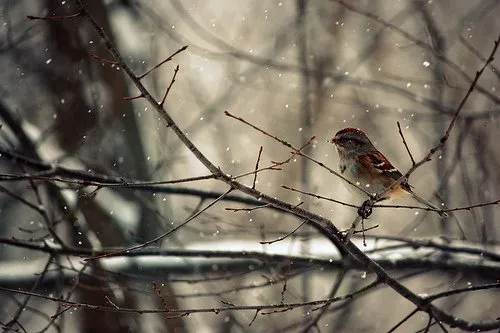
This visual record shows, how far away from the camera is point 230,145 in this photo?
36.5ft

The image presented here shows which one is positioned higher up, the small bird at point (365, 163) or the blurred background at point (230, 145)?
the blurred background at point (230, 145)

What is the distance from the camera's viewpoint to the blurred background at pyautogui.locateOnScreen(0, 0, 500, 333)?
5.14 m

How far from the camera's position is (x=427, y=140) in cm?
800

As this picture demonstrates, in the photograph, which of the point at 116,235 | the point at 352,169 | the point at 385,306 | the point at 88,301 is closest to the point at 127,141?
the point at 116,235

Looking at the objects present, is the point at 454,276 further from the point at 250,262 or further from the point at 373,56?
the point at 373,56

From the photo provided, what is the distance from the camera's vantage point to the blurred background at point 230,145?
16.9ft

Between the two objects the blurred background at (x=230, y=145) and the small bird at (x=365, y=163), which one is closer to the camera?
the small bird at (x=365, y=163)

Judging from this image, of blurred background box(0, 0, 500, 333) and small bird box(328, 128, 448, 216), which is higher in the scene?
blurred background box(0, 0, 500, 333)

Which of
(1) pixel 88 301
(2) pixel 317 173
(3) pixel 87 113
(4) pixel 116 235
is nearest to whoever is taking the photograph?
(1) pixel 88 301

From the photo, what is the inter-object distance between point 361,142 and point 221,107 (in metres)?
5.53

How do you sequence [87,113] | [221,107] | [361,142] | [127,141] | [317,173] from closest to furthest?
1. [361,142]
2. [87,113]
3. [127,141]
4. [221,107]
5. [317,173]

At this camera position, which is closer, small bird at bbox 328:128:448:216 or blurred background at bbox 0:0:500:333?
small bird at bbox 328:128:448:216

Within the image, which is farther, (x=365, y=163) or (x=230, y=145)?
(x=230, y=145)

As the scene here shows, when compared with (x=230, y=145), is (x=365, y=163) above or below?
below
